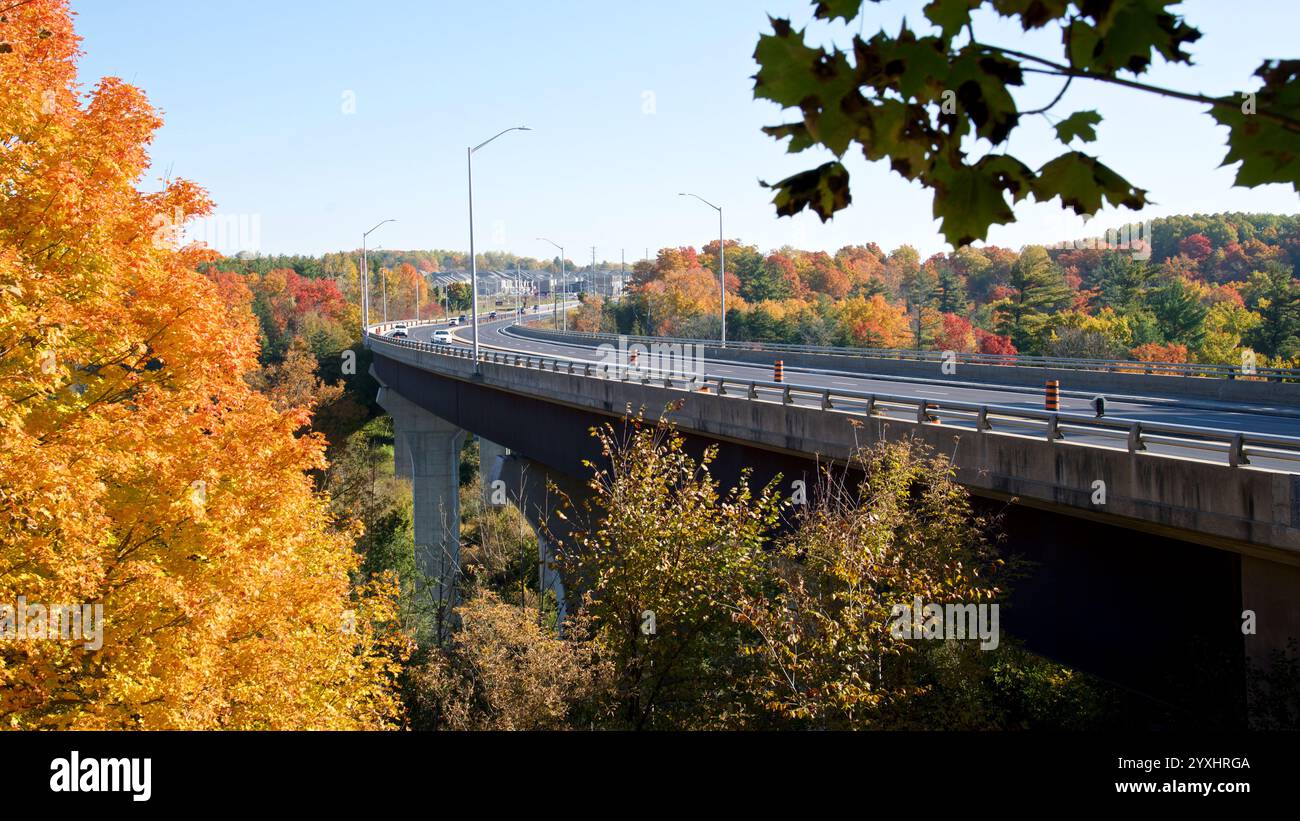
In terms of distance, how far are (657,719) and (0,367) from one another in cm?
855

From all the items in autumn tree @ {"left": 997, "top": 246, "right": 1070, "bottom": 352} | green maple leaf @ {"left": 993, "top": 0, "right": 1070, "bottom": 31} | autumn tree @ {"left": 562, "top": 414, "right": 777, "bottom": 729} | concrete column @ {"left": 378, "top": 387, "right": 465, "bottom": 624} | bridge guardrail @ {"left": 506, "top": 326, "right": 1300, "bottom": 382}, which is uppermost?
autumn tree @ {"left": 997, "top": 246, "right": 1070, "bottom": 352}

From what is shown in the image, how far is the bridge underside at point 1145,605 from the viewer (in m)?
10.6

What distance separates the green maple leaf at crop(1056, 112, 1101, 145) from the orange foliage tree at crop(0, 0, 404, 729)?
10.3m

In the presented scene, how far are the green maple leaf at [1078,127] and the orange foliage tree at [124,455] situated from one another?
406 inches

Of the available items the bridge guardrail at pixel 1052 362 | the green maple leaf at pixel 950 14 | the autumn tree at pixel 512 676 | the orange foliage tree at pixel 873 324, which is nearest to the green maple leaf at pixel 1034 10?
the green maple leaf at pixel 950 14

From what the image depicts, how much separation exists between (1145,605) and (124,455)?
1181 cm

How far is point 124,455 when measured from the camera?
39.8 ft

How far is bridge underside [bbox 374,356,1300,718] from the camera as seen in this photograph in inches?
419

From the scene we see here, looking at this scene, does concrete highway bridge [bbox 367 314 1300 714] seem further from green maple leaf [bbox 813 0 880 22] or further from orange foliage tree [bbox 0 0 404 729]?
green maple leaf [bbox 813 0 880 22]

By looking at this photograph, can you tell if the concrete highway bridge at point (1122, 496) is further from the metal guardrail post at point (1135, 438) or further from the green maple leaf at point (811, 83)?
the green maple leaf at point (811, 83)

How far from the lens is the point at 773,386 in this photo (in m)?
19.8

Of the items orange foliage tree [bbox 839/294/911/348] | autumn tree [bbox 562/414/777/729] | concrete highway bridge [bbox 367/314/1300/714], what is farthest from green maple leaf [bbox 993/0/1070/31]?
orange foliage tree [bbox 839/294/911/348]

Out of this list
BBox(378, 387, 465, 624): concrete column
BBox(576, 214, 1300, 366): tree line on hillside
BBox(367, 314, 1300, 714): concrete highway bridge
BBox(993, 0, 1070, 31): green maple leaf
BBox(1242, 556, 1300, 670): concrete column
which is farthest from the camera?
BBox(576, 214, 1300, 366): tree line on hillside
